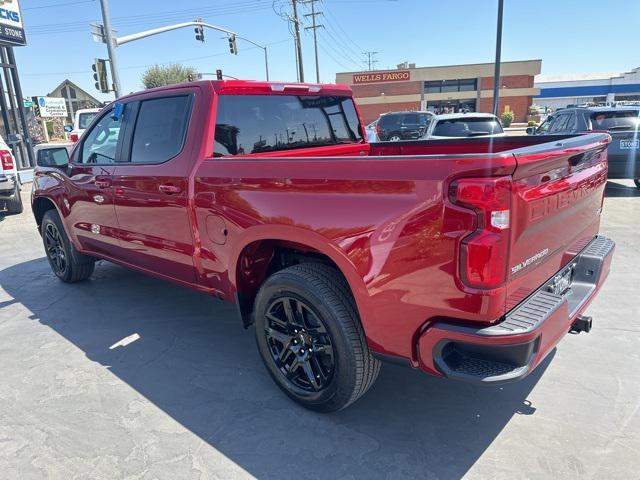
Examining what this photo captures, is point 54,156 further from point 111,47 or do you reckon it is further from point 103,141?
point 111,47

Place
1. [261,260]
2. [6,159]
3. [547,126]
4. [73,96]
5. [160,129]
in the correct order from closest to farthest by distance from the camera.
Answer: [261,260] < [160,129] < [6,159] < [547,126] < [73,96]

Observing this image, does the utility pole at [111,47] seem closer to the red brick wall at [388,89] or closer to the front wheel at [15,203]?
the front wheel at [15,203]

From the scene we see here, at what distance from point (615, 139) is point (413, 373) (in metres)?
8.01

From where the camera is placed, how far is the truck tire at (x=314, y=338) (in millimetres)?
2539

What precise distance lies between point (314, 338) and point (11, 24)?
17761mm

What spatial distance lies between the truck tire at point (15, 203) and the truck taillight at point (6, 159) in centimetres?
76

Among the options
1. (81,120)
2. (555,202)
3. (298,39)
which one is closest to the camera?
(555,202)

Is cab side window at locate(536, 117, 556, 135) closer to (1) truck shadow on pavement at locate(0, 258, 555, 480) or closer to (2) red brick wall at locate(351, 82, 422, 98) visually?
(1) truck shadow on pavement at locate(0, 258, 555, 480)

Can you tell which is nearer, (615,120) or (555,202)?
(555,202)

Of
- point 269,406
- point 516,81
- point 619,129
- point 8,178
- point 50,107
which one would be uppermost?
point 516,81

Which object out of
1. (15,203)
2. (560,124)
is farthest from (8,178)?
(560,124)

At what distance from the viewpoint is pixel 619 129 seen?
891 cm

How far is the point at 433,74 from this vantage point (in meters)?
52.5

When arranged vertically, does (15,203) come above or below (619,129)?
below
